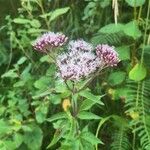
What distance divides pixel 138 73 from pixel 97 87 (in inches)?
9.2

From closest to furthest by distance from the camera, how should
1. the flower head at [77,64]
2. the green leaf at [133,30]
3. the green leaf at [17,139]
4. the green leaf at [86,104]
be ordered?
the flower head at [77,64] < the green leaf at [86,104] < the green leaf at [133,30] < the green leaf at [17,139]

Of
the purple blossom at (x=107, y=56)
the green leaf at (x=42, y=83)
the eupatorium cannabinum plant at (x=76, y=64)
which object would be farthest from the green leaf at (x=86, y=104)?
the green leaf at (x=42, y=83)

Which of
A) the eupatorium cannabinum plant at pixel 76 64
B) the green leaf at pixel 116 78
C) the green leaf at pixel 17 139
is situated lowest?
the green leaf at pixel 17 139

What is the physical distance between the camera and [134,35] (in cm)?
197

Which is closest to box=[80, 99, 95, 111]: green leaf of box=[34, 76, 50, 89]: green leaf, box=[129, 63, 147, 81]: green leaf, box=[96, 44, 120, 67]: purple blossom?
box=[96, 44, 120, 67]: purple blossom

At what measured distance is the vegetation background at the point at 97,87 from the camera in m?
2.02

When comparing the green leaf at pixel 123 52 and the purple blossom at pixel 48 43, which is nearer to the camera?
the purple blossom at pixel 48 43

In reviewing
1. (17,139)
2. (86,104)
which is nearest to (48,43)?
(86,104)

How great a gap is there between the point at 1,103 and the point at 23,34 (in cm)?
35

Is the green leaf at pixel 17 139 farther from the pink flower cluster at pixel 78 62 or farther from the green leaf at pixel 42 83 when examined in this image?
the pink flower cluster at pixel 78 62

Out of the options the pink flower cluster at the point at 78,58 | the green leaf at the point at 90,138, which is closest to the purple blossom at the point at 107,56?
the pink flower cluster at the point at 78,58

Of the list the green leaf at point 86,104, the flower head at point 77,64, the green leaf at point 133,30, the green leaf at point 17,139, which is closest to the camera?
the flower head at point 77,64

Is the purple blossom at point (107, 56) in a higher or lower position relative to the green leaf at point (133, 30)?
higher

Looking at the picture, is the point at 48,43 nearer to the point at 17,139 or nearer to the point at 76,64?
the point at 76,64
